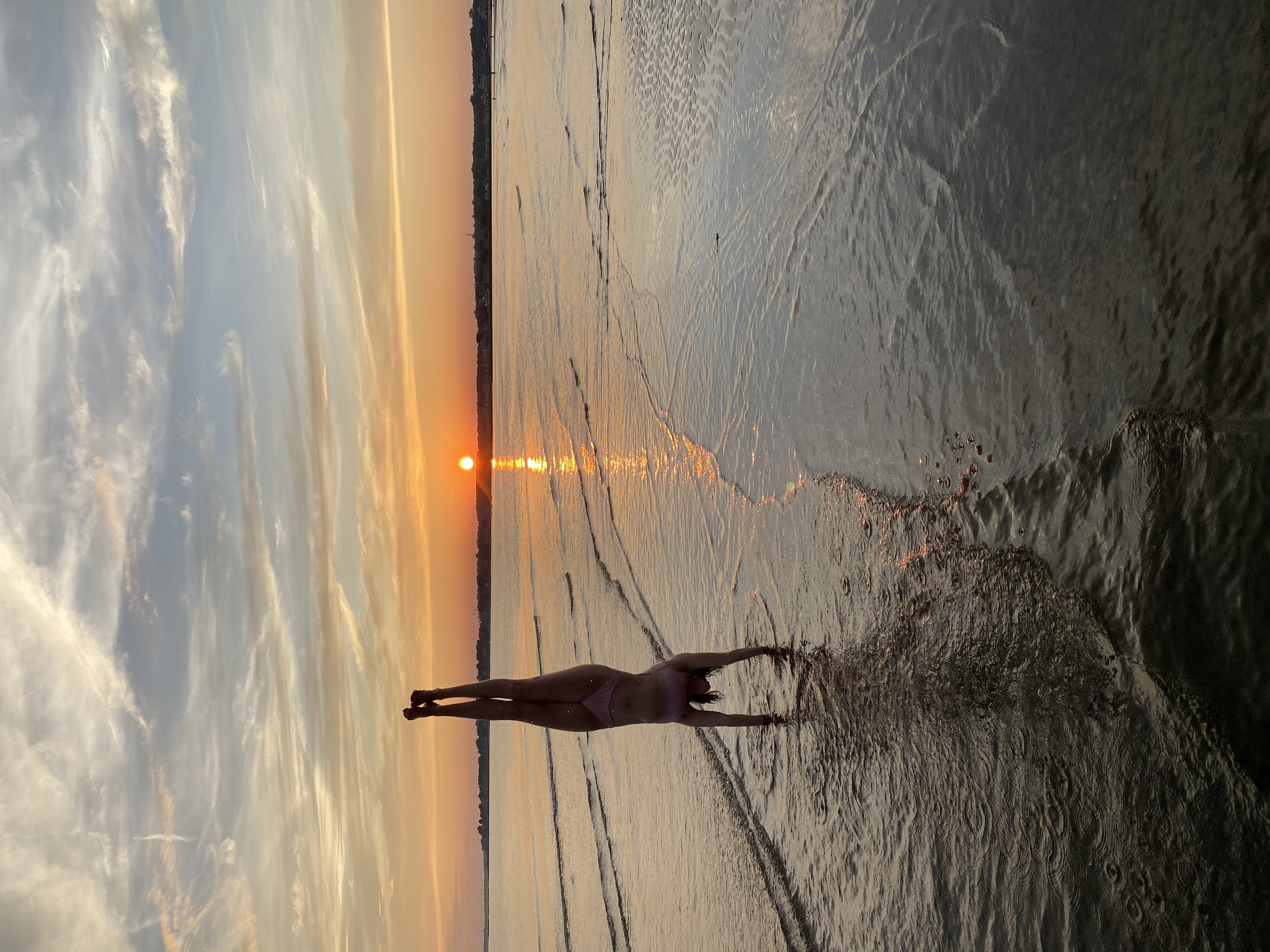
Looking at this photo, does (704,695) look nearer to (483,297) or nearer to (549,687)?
(549,687)

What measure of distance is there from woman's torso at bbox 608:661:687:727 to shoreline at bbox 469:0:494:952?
1190cm

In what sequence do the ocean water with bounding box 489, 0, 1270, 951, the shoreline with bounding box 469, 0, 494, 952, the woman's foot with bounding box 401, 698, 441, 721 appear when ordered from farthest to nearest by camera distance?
1. the shoreline with bounding box 469, 0, 494, 952
2. the woman's foot with bounding box 401, 698, 441, 721
3. the ocean water with bounding box 489, 0, 1270, 951

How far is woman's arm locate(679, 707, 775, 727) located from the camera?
12.0 feet

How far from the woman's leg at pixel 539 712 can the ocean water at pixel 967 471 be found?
818 mm

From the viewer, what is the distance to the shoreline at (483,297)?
14.7 m

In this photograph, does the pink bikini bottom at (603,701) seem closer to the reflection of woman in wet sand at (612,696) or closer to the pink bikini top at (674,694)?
the reflection of woman in wet sand at (612,696)

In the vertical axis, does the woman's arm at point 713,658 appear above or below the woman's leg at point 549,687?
above

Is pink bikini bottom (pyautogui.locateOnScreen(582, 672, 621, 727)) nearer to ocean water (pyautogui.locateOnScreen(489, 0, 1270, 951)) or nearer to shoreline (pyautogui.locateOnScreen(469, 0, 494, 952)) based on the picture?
ocean water (pyautogui.locateOnScreen(489, 0, 1270, 951))

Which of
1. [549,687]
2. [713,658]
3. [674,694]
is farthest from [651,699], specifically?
[549,687]

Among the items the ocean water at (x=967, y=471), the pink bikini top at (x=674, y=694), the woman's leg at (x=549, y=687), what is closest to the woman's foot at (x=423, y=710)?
the woman's leg at (x=549, y=687)

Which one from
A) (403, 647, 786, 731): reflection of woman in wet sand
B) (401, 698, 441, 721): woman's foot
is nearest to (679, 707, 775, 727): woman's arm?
(403, 647, 786, 731): reflection of woman in wet sand

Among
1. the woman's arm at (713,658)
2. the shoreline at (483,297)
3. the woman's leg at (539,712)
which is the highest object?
the shoreline at (483,297)

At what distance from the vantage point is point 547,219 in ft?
33.3

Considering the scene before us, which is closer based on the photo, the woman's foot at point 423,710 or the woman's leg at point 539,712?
the woman's foot at point 423,710
